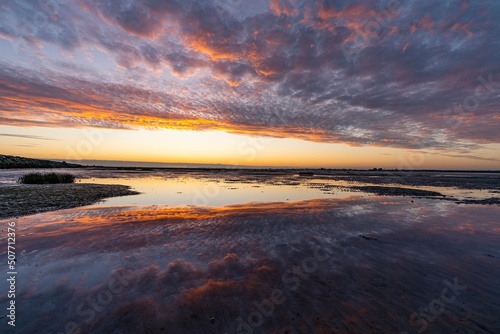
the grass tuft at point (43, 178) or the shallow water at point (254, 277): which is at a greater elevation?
the grass tuft at point (43, 178)

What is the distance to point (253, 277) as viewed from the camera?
731 centimetres

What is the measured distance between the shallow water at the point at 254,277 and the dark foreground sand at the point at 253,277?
0.12 ft

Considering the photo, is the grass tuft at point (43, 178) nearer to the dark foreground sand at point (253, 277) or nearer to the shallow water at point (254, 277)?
the shallow water at point (254, 277)

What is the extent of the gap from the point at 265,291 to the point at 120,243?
7131 millimetres

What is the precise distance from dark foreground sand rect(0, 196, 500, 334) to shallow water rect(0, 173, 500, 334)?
4cm

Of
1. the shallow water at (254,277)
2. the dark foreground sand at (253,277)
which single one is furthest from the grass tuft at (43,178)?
the dark foreground sand at (253,277)

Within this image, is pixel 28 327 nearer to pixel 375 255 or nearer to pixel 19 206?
pixel 375 255

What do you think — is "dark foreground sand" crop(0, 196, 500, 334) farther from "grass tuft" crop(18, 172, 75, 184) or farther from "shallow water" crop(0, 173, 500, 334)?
"grass tuft" crop(18, 172, 75, 184)

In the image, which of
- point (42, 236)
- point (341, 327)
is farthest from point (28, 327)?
point (42, 236)

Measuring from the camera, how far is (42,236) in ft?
35.4

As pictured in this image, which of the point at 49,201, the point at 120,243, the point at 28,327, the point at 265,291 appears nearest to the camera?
the point at 28,327

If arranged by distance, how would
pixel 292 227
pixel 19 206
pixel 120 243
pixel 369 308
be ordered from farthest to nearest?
pixel 19 206
pixel 292 227
pixel 120 243
pixel 369 308

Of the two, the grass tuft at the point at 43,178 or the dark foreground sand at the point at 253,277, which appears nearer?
the dark foreground sand at the point at 253,277

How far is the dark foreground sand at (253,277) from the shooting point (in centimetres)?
526
